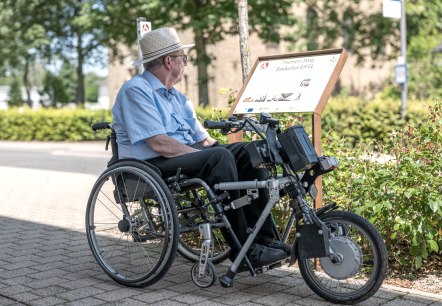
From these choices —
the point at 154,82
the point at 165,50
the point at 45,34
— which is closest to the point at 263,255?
the point at 154,82

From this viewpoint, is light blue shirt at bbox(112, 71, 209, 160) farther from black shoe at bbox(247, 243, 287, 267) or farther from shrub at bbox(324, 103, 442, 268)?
shrub at bbox(324, 103, 442, 268)

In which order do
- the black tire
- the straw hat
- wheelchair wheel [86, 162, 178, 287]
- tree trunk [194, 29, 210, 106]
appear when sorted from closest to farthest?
the black tire, wheelchair wheel [86, 162, 178, 287], the straw hat, tree trunk [194, 29, 210, 106]

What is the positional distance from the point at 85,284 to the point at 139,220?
1.69 feet

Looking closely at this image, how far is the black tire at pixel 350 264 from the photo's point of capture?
3.70 metres

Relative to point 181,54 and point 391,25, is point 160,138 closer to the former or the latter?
point 181,54

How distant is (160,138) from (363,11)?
978 inches

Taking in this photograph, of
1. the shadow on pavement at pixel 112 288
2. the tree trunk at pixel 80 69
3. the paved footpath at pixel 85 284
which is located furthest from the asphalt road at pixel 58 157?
the tree trunk at pixel 80 69

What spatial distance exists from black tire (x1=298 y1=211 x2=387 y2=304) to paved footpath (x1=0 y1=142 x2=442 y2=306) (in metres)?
0.11

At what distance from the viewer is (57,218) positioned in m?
7.18

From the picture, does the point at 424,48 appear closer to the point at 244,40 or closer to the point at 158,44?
the point at 244,40

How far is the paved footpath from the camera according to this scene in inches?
156

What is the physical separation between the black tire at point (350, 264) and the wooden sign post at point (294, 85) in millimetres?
938

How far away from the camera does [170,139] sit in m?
4.28

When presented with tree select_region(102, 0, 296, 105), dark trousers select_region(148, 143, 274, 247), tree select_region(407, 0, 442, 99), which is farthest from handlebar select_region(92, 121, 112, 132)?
tree select_region(407, 0, 442, 99)
